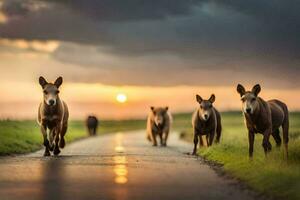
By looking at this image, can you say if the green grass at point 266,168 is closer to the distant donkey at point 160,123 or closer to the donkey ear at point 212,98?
the donkey ear at point 212,98

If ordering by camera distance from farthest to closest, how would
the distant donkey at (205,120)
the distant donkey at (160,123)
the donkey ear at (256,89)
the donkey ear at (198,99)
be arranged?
the distant donkey at (160,123)
the donkey ear at (198,99)
the distant donkey at (205,120)
the donkey ear at (256,89)

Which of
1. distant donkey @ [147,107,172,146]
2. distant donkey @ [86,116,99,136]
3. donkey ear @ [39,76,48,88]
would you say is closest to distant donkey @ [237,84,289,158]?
donkey ear @ [39,76,48,88]

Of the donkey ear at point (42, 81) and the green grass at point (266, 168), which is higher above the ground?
the donkey ear at point (42, 81)

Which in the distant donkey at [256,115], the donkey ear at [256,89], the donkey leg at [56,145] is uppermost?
the donkey ear at [256,89]

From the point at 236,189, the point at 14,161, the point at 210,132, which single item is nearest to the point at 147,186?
the point at 236,189

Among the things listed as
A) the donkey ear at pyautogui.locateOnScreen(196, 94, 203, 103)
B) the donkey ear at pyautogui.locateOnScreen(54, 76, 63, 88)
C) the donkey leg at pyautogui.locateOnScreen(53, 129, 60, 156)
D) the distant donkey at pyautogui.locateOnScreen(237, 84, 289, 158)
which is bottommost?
the donkey leg at pyautogui.locateOnScreen(53, 129, 60, 156)

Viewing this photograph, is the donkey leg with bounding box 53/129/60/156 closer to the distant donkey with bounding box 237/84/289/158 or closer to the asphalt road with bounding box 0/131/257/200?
the asphalt road with bounding box 0/131/257/200

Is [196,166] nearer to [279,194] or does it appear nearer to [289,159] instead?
[289,159]

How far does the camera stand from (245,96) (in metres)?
23.1

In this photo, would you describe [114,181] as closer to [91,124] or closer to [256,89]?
[256,89]

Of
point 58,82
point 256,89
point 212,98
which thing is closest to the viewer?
point 256,89

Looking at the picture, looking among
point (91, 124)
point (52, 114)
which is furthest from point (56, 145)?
point (91, 124)

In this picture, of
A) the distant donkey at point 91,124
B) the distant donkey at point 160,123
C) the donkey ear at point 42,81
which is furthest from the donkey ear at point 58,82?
the distant donkey at point 91,124

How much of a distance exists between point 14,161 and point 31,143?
40.7 ft
